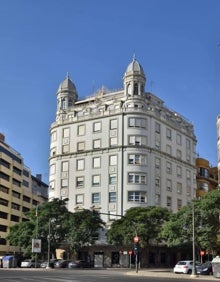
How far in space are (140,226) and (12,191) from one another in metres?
45.8

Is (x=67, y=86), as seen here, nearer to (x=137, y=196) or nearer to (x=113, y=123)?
(x=113, y=123)

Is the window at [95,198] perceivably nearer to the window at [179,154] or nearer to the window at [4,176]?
the window at [179,154]

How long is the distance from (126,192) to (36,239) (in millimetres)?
20370

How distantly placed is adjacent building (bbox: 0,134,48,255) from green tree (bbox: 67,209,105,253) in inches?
1030

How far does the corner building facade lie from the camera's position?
92.2 metres

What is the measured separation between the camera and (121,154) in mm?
93562

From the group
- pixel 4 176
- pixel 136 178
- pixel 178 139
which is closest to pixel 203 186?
pixel 178 139

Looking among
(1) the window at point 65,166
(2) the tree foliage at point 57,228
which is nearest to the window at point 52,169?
(1) the window at point 65,166

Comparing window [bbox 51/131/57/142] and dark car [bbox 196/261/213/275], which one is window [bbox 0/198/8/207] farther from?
dark car [bbox 196/261/213/275]

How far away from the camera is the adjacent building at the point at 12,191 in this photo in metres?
108

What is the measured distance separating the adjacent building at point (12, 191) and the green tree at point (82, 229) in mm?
26175

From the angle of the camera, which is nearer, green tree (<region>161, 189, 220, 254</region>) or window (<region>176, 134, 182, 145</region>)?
green tree (<region>161, 189, 220, 254</region>)

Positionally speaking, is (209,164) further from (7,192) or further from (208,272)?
(208,272)

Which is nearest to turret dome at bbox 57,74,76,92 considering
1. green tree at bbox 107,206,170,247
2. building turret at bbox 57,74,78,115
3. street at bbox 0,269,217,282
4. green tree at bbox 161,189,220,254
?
building turret at bbox 57,74,78,115
